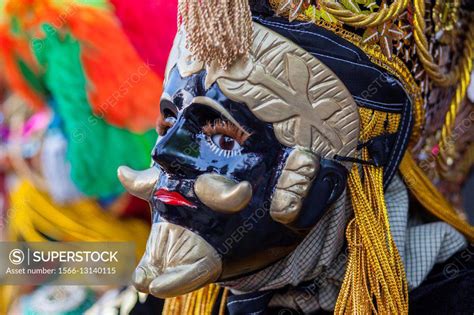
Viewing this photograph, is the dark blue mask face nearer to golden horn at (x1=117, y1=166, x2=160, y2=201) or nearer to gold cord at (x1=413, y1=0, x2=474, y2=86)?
golden horn at (x1=117, y1=166, x2=160, y2=201)

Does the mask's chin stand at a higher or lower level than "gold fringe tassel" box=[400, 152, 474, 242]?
lower

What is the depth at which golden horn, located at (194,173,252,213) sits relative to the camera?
4.40ft

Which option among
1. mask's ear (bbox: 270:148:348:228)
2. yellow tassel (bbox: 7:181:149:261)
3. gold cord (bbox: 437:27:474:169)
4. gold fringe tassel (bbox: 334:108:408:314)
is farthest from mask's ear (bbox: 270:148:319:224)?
yellow tassel (bbox: 7:181:149:261)

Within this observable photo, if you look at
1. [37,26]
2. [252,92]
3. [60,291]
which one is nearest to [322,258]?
[252,92]

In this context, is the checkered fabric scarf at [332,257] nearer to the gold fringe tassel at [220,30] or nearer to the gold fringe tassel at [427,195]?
the gold fringe tassel at [427,195]

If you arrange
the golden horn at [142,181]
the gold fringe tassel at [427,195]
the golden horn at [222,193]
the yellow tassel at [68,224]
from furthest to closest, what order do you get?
the yellow tassel at [68,224], the gold fringe tassel at [427,195], the golden horn at [142,181], the golden horn at [222,193]

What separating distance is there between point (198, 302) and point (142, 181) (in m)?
0.30

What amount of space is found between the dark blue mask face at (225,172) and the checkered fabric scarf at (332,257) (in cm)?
7

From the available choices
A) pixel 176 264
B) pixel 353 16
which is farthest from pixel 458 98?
pixel 176 264

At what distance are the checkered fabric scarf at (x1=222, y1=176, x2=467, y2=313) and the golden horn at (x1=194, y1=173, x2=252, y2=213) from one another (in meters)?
0.16

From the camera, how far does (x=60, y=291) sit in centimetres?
237

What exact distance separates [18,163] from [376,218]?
143 centimetres

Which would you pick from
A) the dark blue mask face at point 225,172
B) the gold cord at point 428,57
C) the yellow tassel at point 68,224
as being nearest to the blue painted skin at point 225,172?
the dark blue mask face at point 225,172

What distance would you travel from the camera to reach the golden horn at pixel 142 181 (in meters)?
1.44
